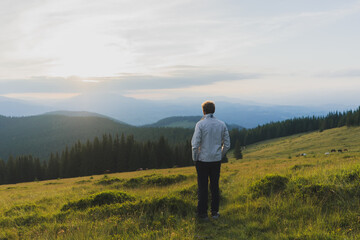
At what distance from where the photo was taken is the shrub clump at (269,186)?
7992 millimetres

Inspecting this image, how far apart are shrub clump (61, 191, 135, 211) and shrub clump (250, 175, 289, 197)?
191 inches

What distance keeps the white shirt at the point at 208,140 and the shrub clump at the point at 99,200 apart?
3570 millimetres

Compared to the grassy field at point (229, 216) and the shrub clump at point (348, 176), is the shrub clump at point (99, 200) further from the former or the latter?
the shrub clump at point (348, 176)

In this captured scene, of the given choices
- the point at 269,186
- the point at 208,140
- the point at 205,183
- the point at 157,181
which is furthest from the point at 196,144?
the point at 157,181

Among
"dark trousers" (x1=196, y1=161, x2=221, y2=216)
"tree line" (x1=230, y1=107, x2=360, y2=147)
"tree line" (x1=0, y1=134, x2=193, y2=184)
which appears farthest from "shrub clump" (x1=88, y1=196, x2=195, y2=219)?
"tree line" (x1=230, y1=107, x2=360, y2=147)

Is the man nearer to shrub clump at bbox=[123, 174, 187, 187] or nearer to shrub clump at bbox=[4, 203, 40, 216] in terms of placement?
shrub clump at bbox=[123, 174, 187, 187]

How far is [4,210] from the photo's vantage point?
341 inches

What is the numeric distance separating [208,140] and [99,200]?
16.5 ft

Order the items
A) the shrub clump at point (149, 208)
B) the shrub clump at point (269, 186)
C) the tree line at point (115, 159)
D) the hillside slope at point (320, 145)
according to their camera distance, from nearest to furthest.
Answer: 1. the shrub clump at point (149, 208)
2. the shrub clump at point (269, 186)
3. the hillside slope at point (320, 145)
4. the tree line at point (115, 159)

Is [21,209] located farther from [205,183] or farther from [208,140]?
[208,140]

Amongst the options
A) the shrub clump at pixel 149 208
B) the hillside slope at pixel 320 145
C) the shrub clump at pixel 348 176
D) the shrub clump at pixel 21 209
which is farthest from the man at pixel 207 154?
the hillside slope at pixel 320 145

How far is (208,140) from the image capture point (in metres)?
6.92

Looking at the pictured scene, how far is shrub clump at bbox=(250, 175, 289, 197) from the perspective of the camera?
7992 millimetres

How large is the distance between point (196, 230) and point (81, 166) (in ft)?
277
